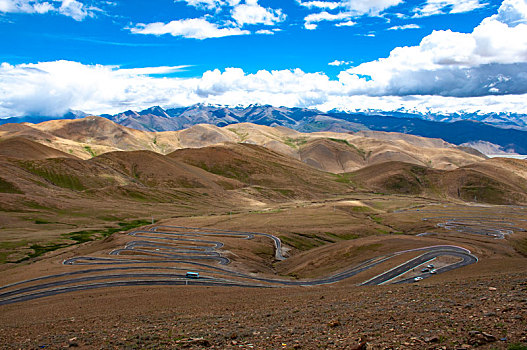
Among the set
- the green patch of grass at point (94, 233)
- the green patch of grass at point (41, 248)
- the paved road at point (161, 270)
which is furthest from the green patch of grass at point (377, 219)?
the green patch of grass at point (41, 248)

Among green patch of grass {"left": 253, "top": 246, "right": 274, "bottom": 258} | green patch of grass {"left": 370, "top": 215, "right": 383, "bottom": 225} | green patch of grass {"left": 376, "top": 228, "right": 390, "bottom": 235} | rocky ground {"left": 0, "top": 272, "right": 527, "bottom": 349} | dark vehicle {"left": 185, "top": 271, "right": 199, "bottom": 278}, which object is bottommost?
green patch of grass {"left": 370, "top": 215, "right": 383, "bottom": 225}

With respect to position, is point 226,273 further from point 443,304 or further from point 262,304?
point 443,304

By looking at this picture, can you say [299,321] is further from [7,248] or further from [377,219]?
[377,219]

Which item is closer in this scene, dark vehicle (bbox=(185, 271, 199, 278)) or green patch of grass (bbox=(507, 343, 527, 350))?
green patch of grass (bbox=(507, 343, 527, 350))

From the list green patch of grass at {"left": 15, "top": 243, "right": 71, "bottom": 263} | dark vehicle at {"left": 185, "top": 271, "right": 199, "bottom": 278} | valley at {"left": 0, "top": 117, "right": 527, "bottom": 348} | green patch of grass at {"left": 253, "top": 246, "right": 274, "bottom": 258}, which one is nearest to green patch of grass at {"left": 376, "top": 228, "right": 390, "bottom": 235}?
valley at {"left": 0, "top": 117, "right": 527, "bottom": 348}

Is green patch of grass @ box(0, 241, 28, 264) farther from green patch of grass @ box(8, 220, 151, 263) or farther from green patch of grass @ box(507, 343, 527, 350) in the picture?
green patch of grass @ box(507, 343, 527, 350)

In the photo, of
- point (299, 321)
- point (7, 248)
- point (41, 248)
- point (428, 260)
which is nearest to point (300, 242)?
point (428, 260)

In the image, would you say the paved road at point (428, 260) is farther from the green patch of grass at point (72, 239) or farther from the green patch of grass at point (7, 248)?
the green patch of grass at point (7, 248)
